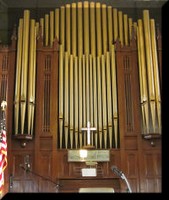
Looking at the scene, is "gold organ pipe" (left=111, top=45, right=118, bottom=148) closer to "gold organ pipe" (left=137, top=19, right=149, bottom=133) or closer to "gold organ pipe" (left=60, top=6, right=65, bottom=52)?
"gold organ pipe" (left=137, top=19, right=149, bottom=133)

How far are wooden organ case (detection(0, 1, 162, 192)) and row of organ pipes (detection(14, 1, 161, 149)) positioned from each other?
0.02 metres

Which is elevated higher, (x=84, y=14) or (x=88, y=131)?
(x=84, y=14)

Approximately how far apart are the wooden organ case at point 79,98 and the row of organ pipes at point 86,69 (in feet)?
0.08

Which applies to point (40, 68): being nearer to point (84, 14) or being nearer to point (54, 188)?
point (84, 14)

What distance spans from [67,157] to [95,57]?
101 inches

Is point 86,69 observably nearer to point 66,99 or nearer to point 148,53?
point 66,99

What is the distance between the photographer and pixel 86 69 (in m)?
8.49

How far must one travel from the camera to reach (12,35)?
28.8 feet

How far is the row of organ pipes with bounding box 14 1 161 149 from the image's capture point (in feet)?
26.5

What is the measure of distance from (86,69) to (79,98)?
0.77 m

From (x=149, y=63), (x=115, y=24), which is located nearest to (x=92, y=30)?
(x=115, y=24)

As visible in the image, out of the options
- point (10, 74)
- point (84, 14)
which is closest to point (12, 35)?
point (10, 74)

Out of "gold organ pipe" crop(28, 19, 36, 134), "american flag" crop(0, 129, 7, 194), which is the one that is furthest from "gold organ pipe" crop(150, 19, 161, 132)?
"american flag" crop(0, 129, 7, 194)

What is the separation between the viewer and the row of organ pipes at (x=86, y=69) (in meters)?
8.07
